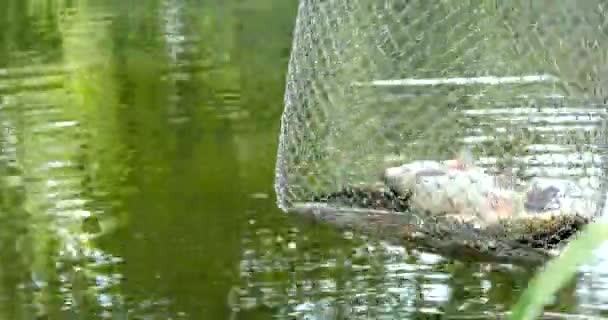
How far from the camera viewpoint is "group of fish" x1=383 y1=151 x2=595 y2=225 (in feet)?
6.81

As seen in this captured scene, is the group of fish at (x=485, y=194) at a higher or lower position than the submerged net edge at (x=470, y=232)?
higher

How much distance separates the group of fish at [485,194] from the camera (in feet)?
6.81

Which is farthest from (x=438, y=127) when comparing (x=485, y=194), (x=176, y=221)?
(x=176, y=221)

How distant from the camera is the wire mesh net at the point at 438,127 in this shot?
2.14 meters

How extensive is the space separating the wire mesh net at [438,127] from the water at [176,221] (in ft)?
0.45

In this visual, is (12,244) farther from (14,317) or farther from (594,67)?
(594,67)

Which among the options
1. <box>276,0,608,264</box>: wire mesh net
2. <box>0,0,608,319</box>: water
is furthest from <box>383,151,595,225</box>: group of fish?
<box>0,0,608,319</box>: water

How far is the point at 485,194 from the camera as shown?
2105 millimetres

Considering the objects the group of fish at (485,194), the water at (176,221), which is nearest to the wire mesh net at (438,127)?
the group of fish at (485,194)

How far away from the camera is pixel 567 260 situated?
34cm

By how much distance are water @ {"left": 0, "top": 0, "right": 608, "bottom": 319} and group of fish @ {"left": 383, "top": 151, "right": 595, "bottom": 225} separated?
13 centimetres

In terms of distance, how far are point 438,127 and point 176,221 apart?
0.75 metres

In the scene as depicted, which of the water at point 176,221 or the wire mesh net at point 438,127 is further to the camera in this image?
the wire mesh net at point 438,127

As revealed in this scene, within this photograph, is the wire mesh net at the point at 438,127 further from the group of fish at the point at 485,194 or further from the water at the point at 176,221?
the water at the point at 176,221
